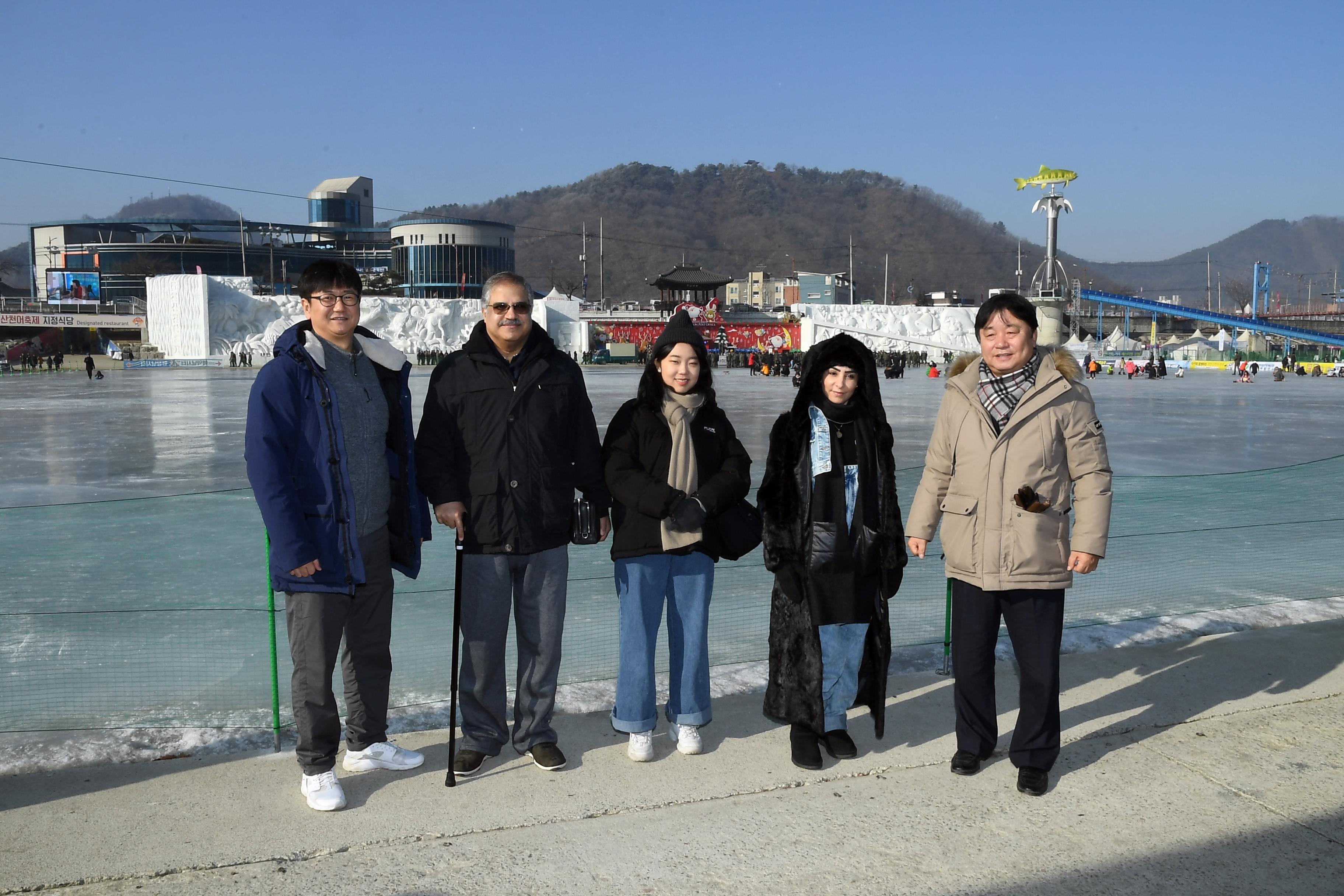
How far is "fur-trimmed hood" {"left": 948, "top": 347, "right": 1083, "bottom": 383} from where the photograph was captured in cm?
310

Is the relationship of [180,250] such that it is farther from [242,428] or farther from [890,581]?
[890,581]

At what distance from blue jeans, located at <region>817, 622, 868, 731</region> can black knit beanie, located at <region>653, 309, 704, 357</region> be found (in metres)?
0.99

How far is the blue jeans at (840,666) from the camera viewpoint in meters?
3.37

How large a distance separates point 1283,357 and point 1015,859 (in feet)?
196

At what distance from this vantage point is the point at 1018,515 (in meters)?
3.08

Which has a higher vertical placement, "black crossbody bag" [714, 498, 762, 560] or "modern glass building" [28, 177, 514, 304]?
"modern glass building" [28, 177, 514, 304]

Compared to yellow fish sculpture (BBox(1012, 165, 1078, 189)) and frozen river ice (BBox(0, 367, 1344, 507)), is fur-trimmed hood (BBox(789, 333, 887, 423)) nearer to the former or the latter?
frozen river ice (BBox(0, 367, 1344, 507))

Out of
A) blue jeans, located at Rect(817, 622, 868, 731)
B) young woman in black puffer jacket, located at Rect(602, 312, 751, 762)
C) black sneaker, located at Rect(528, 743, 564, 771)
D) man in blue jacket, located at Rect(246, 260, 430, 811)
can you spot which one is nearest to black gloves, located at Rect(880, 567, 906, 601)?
blue jeans, located at Rect(817, 622, 868, 731)

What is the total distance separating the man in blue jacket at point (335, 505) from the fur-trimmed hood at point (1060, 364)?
1.71 meters

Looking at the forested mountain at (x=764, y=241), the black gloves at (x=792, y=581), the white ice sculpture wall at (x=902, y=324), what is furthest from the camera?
the forested mountain at (x=764, y=241)

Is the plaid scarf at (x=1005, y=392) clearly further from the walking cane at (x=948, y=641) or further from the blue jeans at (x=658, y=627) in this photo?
the walking cane at (x=948, y=641)

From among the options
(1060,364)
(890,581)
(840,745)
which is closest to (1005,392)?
(1060,364)

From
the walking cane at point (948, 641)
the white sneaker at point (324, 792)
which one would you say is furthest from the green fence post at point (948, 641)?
the white sneaker at point (324, 792)

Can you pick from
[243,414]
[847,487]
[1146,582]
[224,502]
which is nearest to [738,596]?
[847,487]
